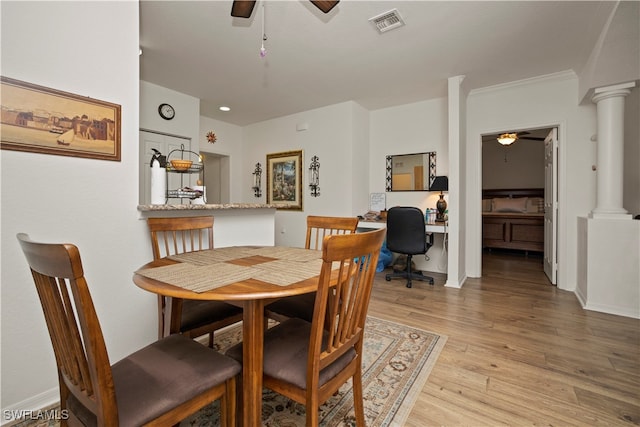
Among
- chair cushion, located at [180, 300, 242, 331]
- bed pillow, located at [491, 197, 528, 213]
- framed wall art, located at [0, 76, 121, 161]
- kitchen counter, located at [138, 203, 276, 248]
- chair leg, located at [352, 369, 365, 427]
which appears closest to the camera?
chair leg, located at [352, 369, 365, 427]

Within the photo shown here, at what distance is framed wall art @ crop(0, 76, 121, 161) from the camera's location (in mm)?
1402

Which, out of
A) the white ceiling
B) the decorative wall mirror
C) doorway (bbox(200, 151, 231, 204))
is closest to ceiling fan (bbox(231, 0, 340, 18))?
the white ceiling

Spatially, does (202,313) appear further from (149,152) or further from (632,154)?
(632,154)

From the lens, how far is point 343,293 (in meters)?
1.12

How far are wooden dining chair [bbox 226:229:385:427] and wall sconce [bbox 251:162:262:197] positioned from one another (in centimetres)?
453

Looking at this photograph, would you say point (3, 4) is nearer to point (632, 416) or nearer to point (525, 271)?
point (632, 416)

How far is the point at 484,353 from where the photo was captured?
6.63 ft

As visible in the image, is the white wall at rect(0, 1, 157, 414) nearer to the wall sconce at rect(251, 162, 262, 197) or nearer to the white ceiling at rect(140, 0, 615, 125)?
the white ceiling at rect(140, 0, 615, 125)

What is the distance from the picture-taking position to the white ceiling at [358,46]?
2318 millimetres

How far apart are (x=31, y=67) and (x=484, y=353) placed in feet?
10.6

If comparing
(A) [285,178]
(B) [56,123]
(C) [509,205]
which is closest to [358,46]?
(B) [56,123]

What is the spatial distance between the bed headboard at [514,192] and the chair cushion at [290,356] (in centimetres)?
704

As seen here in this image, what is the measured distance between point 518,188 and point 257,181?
6.05 m

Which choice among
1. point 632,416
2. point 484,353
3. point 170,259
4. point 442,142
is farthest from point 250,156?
point 632,416
